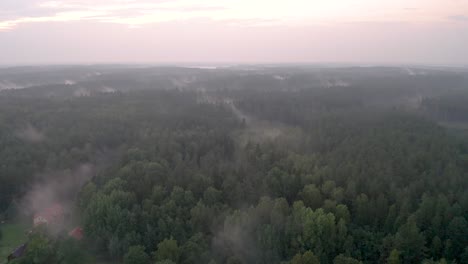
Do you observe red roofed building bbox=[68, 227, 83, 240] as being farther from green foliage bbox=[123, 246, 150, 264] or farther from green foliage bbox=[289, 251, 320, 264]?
green foliage bbox=[289, 251, 320, 264]

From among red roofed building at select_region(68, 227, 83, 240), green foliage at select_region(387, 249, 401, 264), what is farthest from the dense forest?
red roofed building at select_region(68, 227, 83, 240)

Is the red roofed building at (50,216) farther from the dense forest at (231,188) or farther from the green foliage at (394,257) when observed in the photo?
the green foliage at (394,257)

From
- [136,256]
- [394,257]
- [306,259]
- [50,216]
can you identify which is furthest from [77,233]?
[394,257]

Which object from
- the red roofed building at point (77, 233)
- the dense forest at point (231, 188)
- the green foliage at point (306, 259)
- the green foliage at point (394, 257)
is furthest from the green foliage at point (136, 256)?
the green foliage at point (394, 257)

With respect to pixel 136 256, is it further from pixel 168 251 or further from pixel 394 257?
pixel 394 257

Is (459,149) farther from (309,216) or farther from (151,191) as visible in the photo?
(151,191)
